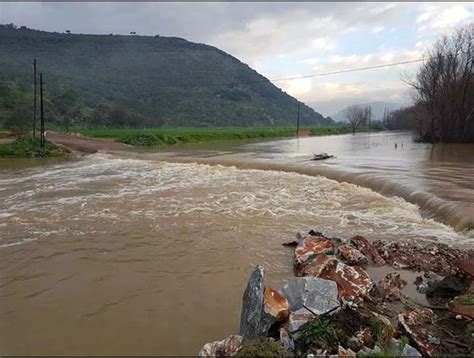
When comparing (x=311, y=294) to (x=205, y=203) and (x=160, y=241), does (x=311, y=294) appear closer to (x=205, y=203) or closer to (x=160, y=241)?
(x=160, y=241)

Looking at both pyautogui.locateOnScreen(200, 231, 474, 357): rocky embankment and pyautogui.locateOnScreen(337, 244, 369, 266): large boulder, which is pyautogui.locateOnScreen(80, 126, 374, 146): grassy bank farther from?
pyautogui.locateOnScreen(200, 231, 474, 357): rocky embankment

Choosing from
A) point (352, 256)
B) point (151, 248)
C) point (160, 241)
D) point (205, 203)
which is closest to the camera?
point (352, 256)

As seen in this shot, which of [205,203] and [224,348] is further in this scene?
[205,203]

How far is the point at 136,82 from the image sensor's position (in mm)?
95688

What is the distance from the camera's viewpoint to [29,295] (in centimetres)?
534

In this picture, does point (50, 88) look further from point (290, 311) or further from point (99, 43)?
point (290, 311)

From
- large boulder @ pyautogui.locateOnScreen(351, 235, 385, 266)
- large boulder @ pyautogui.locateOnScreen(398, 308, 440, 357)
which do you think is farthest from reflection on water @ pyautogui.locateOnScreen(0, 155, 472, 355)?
large boulder @ pyautogui.locateOnScreen(398, 308, 440, 357)

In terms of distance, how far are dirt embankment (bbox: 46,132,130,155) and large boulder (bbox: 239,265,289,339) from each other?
91.9 ft

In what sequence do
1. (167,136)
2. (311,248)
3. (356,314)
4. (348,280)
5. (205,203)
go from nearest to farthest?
(356,314) → (348,280) → (311,248) → (205,203) → (167,136)

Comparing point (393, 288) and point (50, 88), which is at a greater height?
point (50, 88)

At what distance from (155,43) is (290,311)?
140823 mm

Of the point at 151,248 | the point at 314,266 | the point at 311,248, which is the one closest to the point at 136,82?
the point at 151,248

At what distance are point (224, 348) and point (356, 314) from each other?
A: 4.28ft

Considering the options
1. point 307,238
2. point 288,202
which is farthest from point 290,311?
point 288,202
